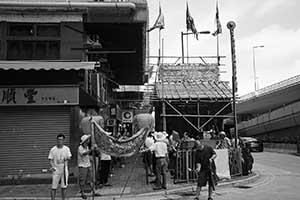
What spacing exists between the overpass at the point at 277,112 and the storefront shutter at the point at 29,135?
24.9 metres

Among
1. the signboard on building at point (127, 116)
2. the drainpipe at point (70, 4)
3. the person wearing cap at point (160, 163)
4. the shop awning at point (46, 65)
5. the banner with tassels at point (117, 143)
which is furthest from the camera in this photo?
the signboard on building at point (127, 116)

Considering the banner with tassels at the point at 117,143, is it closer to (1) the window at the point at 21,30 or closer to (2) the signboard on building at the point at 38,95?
(2) the signboard on building at the point at 38,95

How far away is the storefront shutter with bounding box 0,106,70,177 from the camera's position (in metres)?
14.2

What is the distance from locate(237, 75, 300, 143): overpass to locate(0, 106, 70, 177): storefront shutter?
24.9 meters

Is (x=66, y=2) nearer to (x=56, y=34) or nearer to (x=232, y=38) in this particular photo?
(x=56, y=34)

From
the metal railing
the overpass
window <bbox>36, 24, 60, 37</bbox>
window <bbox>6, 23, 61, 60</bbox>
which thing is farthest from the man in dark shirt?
the metal railing

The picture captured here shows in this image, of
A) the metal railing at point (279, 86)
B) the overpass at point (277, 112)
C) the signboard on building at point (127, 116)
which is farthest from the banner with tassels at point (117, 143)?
the metal railing at point (279, 86)

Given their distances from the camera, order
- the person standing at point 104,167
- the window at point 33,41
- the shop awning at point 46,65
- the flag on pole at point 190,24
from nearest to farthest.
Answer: the shop awning at point 46,65 < the person standing at point 104,167 < the window at point 33,41 < the flag on pole at point 190,24

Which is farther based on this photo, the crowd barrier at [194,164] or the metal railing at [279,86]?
the metal railing at [279,86]

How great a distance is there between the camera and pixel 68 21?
49.2 ft

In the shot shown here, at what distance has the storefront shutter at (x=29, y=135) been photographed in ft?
46.7

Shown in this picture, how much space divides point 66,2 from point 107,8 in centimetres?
155

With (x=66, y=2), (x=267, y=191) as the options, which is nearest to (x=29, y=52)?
(x=66, y=2)

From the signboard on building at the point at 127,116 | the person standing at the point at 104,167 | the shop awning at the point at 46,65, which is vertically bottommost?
the person standing at the point at 104,167
